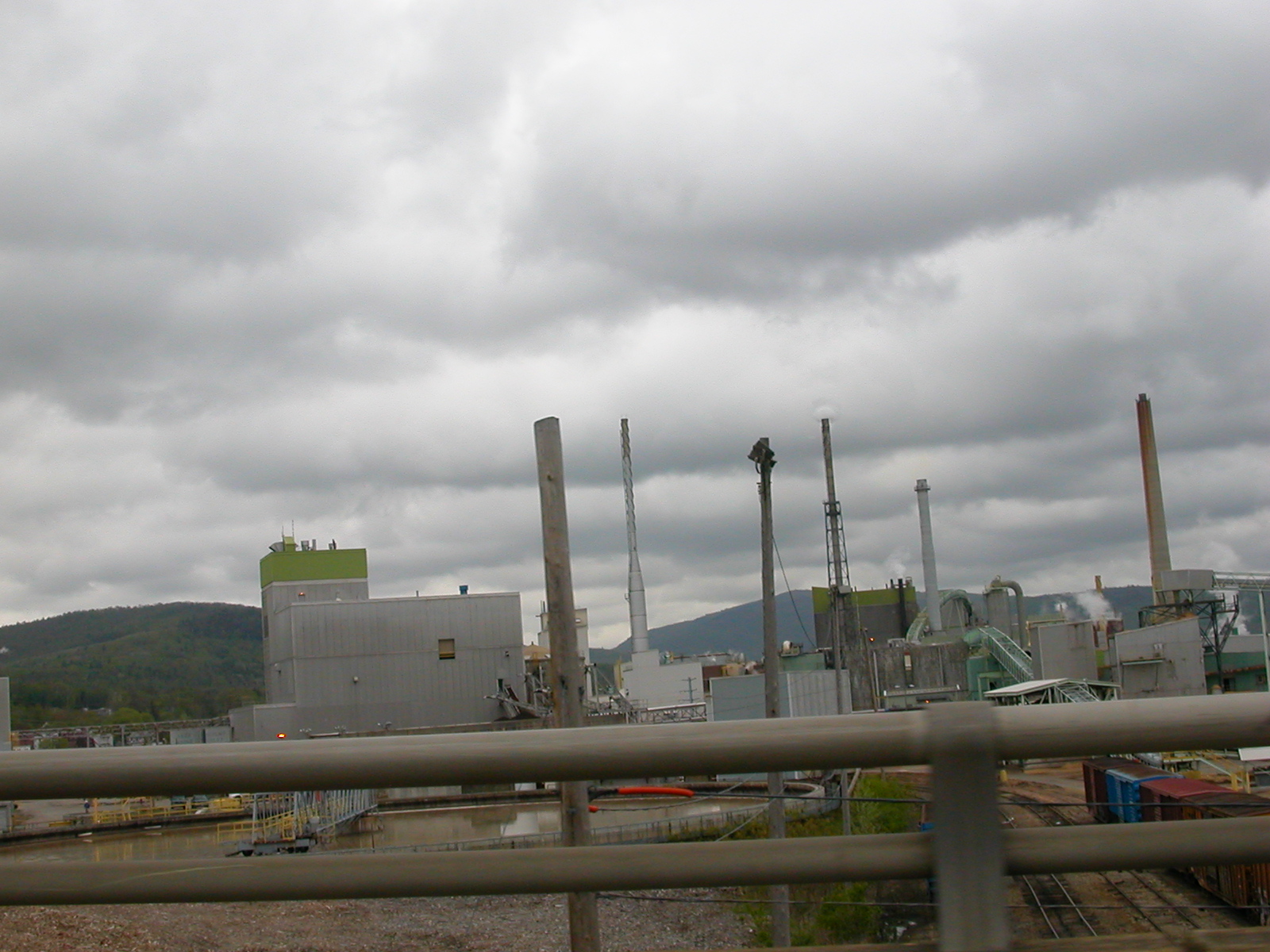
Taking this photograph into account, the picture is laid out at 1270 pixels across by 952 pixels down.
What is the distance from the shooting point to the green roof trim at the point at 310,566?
59.8 meters

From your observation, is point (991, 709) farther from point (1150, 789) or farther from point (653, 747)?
point (1150, 789)

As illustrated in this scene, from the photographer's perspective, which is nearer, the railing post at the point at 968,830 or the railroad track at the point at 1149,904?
the railing post at the point at 968,830

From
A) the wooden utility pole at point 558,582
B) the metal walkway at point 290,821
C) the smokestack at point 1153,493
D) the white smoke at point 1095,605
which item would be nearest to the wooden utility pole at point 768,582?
the wooden utility pole at point 558,582

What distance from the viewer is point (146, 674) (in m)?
147

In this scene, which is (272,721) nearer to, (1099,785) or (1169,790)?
(1099,785)

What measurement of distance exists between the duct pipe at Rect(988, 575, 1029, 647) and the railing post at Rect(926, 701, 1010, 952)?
78.2 meters

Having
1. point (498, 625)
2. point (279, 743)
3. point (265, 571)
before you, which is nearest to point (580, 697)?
point (279, 743)

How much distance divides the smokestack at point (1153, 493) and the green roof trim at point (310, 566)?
5294 cm

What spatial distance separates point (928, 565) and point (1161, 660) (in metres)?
25.0

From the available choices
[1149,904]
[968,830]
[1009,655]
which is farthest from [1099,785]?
[1009,655]

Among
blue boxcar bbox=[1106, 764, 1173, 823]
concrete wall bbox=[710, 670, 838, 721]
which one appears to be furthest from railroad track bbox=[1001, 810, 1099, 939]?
concrete wall bbox=[710, 670, 838, 721]

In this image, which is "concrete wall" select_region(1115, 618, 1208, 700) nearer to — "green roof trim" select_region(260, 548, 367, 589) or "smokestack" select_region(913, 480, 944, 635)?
"smokestack" select_region(913, 480, 944, 635)

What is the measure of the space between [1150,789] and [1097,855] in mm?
18657

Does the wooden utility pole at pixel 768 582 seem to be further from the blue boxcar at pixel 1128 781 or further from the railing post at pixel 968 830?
the railing post at pixel 968 830
